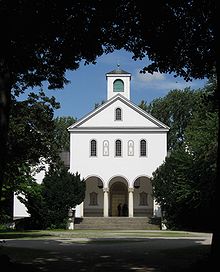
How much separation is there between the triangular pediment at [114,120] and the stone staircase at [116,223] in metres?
9.56

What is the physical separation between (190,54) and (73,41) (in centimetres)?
335

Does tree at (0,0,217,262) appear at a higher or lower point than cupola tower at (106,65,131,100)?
lower

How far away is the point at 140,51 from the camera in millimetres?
14984

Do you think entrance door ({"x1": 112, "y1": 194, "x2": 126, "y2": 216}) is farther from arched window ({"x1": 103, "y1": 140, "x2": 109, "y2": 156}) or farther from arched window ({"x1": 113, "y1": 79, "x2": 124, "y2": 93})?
arched window ({"x1": 113, "y1": 79, "x2": 124, "y2": 93})

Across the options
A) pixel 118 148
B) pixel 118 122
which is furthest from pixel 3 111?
pixel 118 122

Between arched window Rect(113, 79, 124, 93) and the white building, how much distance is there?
11.5 feet

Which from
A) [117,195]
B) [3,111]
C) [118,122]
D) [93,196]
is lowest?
[93,196]

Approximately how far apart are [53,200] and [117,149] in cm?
1049

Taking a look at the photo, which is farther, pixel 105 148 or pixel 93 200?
pixel 93 200

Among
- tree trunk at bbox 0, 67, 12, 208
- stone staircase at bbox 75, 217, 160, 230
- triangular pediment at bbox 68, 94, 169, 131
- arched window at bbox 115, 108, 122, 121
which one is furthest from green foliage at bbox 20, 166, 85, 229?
tree trunk at bbox 0, 67, 12, 208

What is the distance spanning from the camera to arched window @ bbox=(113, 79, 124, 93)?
56878mm

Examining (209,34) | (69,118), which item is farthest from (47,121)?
(69,118)

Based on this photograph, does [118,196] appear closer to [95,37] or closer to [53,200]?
[53,200]

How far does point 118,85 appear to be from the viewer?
57062 millimetres
